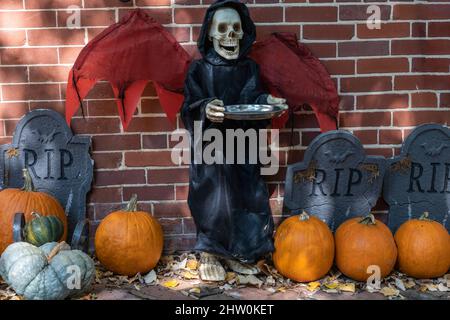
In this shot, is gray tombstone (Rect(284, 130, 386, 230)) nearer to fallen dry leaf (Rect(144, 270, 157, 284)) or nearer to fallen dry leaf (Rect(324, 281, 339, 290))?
fallen dry leaf (Rect(324, 281, 339, 290))

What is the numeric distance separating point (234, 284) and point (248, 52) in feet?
4.76

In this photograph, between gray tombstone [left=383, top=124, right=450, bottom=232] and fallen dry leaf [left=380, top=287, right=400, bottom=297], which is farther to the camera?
gray tombstone [left=383, top=124, right=450, bottom=232]

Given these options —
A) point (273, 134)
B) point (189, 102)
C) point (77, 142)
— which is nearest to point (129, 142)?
point (77, 142)

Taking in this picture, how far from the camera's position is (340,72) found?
4012mm

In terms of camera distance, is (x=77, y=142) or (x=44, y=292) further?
(x=77, y=142)

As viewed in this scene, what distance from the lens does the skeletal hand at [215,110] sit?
11.4ft

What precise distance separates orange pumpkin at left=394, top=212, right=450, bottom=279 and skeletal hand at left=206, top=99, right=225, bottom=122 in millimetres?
1399

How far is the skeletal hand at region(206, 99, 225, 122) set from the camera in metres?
3.46

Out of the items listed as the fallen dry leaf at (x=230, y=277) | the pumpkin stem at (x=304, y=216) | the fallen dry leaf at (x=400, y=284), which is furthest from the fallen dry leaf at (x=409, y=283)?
the fallen dry leaf at (x=230, y=277)

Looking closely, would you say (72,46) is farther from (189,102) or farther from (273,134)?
(273,134)

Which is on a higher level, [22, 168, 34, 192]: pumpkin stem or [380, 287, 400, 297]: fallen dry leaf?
[22, 168, 34, 192]: pumpkin stem

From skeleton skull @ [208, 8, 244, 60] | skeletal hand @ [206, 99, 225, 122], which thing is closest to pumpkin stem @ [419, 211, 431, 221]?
skeletal hand @ [206, 99, 225, 122]

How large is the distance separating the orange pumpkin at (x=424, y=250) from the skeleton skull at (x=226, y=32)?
157 centimetres

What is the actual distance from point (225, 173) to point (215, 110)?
1.48 ft
